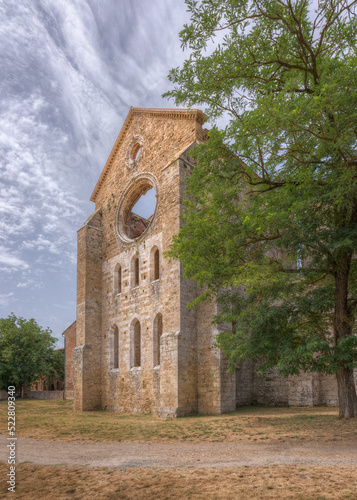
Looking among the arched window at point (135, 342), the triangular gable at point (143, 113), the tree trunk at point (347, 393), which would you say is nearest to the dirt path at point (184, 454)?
the tree trunk at point (347, 393)

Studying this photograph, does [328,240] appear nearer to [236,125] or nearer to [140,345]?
[236,125]

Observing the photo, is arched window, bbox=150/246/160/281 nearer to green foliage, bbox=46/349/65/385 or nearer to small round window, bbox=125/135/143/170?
small round window, bbox=125/135/143/170

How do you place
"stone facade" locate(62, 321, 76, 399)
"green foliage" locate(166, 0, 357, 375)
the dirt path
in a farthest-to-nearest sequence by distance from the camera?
Result: "stone facade" locate(62, 321, 76, 399), "green foliage" locate(166, 0, 357, 375), the dirt path

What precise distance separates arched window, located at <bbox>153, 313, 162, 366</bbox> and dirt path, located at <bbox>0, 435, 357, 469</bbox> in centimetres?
748

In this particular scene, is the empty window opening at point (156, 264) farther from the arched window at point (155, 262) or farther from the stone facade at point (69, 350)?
the stone facade at point (69, 350)

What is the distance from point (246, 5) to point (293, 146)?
11.5ft

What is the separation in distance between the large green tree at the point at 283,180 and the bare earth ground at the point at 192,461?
1.69 meters

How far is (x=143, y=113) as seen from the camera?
20.1 meters

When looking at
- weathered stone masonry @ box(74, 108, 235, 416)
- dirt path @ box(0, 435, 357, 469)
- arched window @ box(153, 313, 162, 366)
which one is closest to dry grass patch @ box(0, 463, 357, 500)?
dirt path @ box(0, 435, 357, 469)

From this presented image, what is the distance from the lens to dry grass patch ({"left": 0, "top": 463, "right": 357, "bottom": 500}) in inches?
169

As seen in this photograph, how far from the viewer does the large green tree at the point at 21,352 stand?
3040cm

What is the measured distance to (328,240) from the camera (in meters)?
8.30

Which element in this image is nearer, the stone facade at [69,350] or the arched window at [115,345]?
the arched window at [115,345]

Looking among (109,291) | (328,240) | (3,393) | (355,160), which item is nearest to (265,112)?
(355,160)
